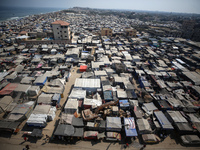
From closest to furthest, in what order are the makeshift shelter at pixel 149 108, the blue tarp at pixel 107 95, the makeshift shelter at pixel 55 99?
1. the makeshift shelter at pixel 149 108
2. the makeshift shelter at pixel 55 99
3. the blue tarp at pixel 107 95

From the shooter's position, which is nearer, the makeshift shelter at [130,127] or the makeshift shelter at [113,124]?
the makeshift shelter at [130,127]

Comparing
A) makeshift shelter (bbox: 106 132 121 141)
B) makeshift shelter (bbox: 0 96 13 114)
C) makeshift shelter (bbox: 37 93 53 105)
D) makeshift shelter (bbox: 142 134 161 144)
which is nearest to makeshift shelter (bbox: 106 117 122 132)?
makeshift shelter (bbox: 106 132 121 141)

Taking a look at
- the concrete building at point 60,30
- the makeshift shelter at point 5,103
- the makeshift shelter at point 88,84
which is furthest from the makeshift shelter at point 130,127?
the concrete building at point 60,30

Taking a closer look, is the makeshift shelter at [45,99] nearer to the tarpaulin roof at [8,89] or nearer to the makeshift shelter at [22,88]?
the makeshift shelter at [22,88]

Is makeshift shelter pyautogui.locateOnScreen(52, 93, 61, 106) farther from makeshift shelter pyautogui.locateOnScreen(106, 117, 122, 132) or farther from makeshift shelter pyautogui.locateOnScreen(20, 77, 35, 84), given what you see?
makeshift shelter pyautogui.locateOnScreen(106, 117, 122, 132)

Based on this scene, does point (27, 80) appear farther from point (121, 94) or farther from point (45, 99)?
point (121, 94)

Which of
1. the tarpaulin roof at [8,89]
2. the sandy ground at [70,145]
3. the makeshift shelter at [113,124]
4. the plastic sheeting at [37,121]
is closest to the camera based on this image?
the sandy ground at [70,145]
